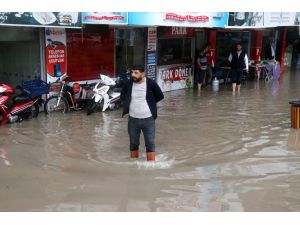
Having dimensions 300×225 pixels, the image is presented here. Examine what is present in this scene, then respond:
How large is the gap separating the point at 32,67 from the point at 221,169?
600cm

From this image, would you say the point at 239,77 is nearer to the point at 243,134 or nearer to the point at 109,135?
the point at 243,134

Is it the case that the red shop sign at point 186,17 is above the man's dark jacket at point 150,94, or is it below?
above

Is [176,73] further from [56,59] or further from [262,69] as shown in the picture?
[56,59]

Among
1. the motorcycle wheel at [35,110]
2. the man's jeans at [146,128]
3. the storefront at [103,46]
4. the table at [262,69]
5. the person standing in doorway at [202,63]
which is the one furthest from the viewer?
the table at [262,69]

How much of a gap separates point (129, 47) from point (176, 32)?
2173 millimetres

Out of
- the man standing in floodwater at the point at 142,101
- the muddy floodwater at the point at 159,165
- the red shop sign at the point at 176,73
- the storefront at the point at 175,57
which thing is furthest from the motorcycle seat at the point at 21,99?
the red shop sign at the point at 176,73

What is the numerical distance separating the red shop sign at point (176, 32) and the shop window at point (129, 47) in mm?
892

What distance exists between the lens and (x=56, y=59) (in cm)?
1012

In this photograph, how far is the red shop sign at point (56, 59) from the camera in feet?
32.6

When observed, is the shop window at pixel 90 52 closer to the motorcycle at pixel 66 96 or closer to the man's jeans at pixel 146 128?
the motorcycle at pixel 66 96

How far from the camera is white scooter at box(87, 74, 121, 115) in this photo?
9.98m

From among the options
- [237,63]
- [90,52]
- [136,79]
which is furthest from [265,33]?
[136,79]

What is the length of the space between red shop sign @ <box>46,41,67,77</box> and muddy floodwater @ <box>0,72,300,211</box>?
44.7 inches

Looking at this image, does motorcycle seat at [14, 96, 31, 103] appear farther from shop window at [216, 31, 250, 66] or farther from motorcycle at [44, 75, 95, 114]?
shop window at [216, 31, 250, 66]
